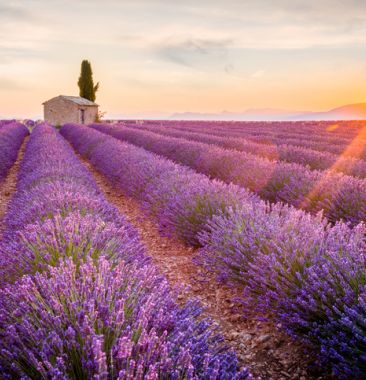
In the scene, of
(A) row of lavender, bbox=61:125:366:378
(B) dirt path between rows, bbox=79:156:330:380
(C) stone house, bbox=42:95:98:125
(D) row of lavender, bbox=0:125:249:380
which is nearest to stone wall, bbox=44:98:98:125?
(C) stone house, bbox=42:95:98:125

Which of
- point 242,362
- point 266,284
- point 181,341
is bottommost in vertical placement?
point 242,362

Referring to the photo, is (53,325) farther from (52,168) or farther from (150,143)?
(150,143)

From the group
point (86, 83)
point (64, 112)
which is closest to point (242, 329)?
point (64, 112)

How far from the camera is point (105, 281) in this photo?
191 centimetres

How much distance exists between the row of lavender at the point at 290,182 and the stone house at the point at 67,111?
27.1 metres

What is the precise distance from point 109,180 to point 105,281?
7.04 meters

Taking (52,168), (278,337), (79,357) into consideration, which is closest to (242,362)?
(278,337)

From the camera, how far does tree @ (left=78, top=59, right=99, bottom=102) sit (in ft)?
138

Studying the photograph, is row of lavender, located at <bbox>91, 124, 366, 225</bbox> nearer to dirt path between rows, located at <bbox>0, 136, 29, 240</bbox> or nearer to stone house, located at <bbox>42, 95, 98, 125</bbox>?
dirt path between rows, located at <bbox>0, 136, 29, 240</bbox>

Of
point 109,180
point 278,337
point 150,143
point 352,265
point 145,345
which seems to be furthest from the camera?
point 150,143

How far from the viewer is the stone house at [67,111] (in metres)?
34.2

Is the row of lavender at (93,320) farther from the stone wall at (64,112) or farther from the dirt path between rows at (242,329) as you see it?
the stone wall at (64,112)

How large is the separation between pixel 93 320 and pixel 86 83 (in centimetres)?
4352

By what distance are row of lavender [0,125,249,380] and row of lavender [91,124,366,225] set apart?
203 cm
